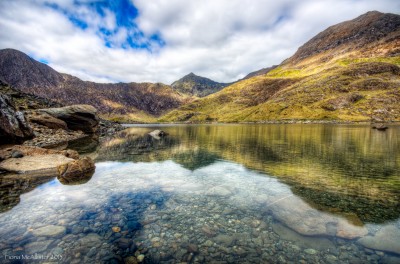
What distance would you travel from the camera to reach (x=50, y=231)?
898cm

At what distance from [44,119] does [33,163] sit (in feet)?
108

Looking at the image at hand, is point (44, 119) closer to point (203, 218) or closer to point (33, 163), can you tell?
point (33, 163)

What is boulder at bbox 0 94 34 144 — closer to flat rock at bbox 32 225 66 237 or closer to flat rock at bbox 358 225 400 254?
flat rock at bbox 32 225 66 237

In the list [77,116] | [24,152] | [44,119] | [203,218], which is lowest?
[203,218]

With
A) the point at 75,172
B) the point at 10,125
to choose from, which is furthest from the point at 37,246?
the point at 10,125

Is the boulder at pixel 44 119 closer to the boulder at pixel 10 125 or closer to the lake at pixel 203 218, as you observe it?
the boulder at pixel 10 125

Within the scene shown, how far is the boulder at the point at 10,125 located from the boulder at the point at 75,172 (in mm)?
11209

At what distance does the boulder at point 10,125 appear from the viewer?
23.0 meters

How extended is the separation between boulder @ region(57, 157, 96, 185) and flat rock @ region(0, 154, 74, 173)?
276cm

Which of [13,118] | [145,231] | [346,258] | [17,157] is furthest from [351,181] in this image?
[13,118]

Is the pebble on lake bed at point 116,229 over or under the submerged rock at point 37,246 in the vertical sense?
under

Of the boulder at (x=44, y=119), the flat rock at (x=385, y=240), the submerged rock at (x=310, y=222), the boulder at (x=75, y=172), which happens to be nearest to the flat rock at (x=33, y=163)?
the boulder at (x=75, y=172)

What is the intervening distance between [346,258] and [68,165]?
1936 centimetres

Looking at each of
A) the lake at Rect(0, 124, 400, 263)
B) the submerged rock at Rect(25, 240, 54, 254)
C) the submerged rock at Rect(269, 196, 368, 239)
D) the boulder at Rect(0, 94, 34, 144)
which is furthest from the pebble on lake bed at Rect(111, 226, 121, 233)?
the boulder at Rect(0, 94, 34, 144)
